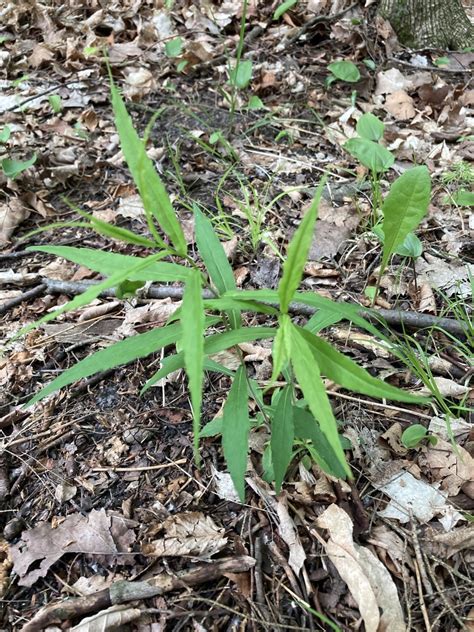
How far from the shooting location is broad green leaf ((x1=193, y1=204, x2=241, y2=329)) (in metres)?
1.43

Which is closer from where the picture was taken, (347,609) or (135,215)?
(347,609)

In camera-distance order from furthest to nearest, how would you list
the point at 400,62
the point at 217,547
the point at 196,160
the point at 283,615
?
the point at 400,62 < the point at 196,160 < the point at 217,547 < the point at 283,615

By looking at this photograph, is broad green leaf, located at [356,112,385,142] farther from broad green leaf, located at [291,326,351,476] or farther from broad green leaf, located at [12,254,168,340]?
broad green leaf, located at [12,254,168,340]

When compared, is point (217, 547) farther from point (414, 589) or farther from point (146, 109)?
point (146, 109)

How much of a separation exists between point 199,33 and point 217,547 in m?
4.25

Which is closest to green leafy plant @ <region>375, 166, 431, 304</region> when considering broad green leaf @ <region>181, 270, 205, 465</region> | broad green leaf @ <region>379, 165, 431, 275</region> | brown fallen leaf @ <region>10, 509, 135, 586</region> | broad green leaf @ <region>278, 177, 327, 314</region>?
broad green leaf @ <region>379, 165, 431, 275</region>

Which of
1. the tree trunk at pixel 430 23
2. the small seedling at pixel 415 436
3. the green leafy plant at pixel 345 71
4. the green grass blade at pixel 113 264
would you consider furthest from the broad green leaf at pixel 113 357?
the tree trunk at pixel 430 23

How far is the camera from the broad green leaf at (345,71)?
3523 millimetres

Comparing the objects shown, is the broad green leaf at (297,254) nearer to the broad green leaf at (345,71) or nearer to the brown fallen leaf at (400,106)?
the brown fallen leaf at (400,106)

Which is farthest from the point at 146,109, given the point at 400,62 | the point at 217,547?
the point at 217,547

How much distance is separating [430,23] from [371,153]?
2.16 metres

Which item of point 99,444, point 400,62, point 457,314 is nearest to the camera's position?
point 99,444

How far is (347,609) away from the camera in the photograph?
1387mm

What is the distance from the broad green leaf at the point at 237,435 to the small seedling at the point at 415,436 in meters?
0.64
